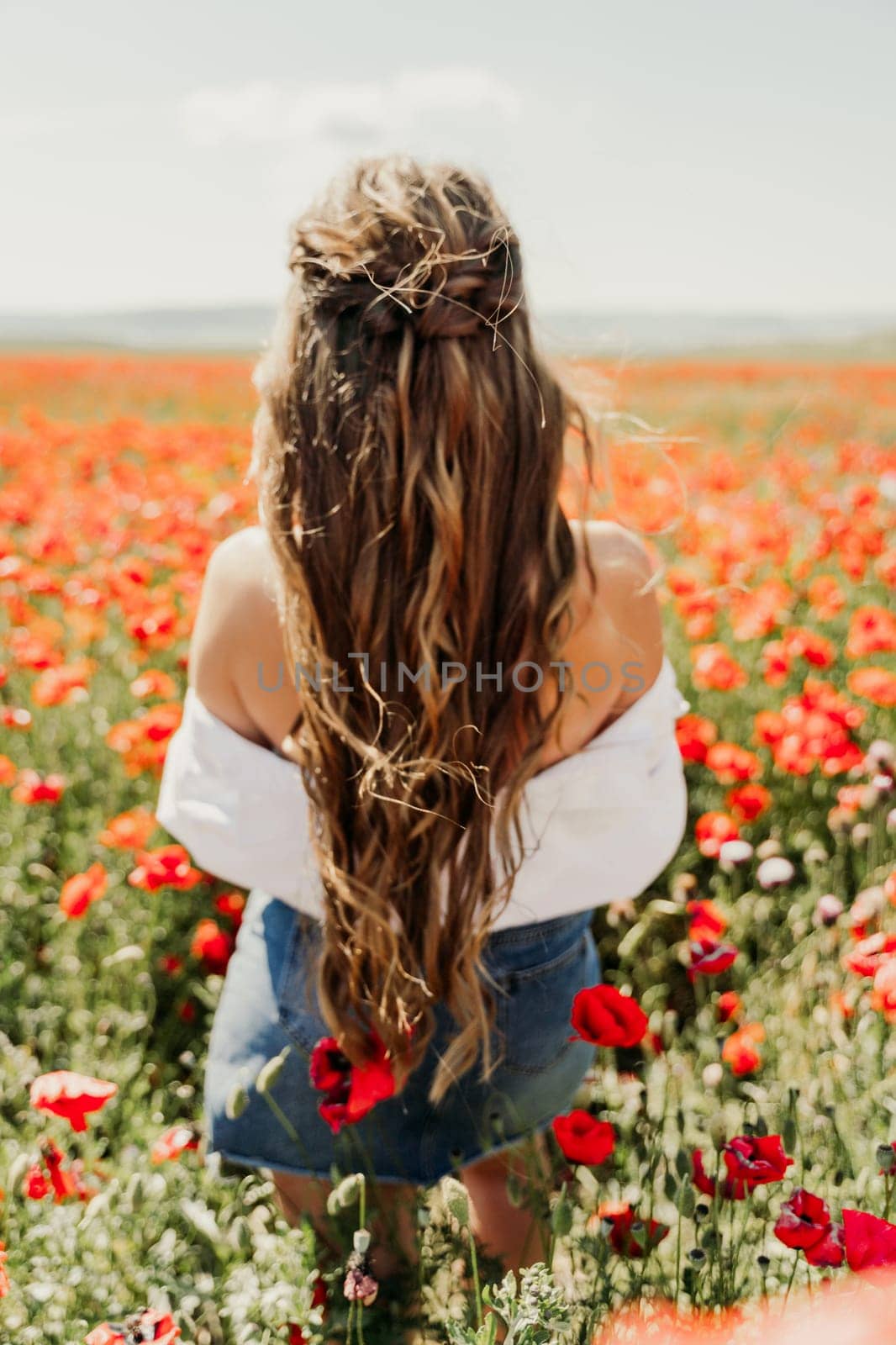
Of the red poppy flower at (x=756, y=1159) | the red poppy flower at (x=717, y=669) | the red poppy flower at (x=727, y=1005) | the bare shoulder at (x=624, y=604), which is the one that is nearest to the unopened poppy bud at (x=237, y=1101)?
the red poppy flower at (x=756, y=1159)

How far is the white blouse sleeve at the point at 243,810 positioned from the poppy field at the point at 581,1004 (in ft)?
0.92

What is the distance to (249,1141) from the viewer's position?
1548mm

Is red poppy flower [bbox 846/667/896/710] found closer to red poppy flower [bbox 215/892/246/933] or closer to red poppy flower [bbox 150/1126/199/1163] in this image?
red poppy flower [bbox 215/892/246/933]

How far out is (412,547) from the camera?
1.24m

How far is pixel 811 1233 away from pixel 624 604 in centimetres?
78

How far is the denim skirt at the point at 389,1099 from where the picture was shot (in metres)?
1.53

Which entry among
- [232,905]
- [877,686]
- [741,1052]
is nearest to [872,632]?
[877,686]

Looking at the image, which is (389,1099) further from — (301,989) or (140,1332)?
(140,1332)

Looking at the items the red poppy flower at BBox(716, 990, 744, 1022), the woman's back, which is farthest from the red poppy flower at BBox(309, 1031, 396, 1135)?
the red poppy flower at BBox(716, 990, 744, 1022)

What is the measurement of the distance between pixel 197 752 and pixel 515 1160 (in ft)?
2.65

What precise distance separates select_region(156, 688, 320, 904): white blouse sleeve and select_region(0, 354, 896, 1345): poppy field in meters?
0.28

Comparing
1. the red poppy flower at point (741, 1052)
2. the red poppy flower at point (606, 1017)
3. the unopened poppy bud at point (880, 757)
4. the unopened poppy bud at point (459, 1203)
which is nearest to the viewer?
the unopened poppy bud at point (459, 1203)

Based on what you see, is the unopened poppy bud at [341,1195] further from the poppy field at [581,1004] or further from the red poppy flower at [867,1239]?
the red poppy flower at [867,1239]

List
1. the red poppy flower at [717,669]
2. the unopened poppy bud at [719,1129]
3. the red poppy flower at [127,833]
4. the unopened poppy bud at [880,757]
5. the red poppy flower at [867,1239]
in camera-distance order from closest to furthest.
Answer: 1. the red poppy flower at [867,1239]
2. the unopened poppy bud at [719,1129]
3. the red poppy flower at [127,833]
4. the unopened poppy bud at [880,757]
5. the red poppy flower at [717,669]
